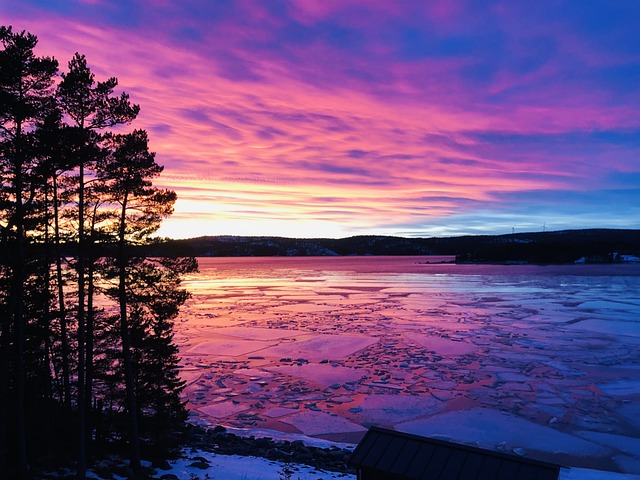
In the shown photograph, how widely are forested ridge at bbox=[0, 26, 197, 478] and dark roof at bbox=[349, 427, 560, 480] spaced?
7.06m

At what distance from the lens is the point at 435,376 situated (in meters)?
20.9

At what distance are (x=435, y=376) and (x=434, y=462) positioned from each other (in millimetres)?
14328

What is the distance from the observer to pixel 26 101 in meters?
9.91

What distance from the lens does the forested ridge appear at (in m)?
9.70

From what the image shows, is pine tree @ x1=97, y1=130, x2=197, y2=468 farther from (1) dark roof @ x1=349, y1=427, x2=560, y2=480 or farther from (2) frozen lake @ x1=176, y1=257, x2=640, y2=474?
(1) dark roof @ x1=349, y1=427, x2=560, y2=480

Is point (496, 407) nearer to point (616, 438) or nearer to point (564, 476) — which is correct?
point (616, 438)

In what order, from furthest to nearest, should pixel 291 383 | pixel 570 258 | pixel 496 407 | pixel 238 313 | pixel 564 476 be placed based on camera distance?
pixel 570 258
pixel 238 313
pixel 291 383
pixel 496 407
pixel 564 476

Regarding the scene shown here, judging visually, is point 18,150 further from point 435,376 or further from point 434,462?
point 435,376

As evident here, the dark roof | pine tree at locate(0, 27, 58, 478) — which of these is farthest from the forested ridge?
the dark roof

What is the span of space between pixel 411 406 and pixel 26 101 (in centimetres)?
1563

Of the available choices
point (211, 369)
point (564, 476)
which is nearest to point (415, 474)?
point (564, 476)

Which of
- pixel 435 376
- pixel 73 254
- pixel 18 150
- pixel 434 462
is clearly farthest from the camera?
pixel 435 376

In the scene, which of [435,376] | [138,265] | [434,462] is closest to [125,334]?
[138,265]

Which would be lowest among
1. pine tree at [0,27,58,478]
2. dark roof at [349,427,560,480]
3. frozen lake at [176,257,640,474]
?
frozen lake at [176,257,640,474]
